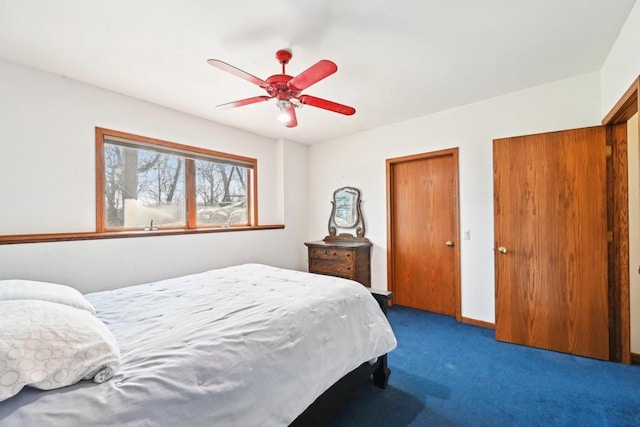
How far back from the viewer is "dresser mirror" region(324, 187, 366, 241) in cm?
388

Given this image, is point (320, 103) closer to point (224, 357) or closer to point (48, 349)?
point (224, 357)

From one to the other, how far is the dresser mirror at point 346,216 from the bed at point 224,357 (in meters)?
1.96

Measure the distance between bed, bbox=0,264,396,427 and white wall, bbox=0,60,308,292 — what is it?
32.0 inches

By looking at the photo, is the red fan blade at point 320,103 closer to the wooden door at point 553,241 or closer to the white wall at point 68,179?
the wooden door at point 553,241

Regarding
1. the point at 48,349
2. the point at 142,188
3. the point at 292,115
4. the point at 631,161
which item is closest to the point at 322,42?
the point at 292,115

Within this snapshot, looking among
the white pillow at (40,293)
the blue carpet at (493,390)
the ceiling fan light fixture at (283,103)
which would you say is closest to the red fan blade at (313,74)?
the ceiling fan light fixture at (283,103)

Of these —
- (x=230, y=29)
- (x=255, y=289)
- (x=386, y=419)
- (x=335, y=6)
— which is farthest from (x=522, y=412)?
(x=230, y=29)

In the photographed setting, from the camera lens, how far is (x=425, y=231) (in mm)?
3379

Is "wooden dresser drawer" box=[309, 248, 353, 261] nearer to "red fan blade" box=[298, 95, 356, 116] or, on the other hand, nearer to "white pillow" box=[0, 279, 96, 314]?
"red fan blade" box=[298, 95, 356, 116]

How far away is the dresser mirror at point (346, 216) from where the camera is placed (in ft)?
12.7

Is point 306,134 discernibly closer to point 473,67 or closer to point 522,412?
point 473,67

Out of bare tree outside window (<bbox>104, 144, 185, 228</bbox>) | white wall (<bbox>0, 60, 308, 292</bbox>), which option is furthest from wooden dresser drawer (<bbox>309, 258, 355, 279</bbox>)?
bare tree outside window (<bbox>104, 144, 185, 228</bbox>)

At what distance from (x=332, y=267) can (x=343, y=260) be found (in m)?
0.20

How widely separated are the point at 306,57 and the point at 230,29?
1.83 feet
